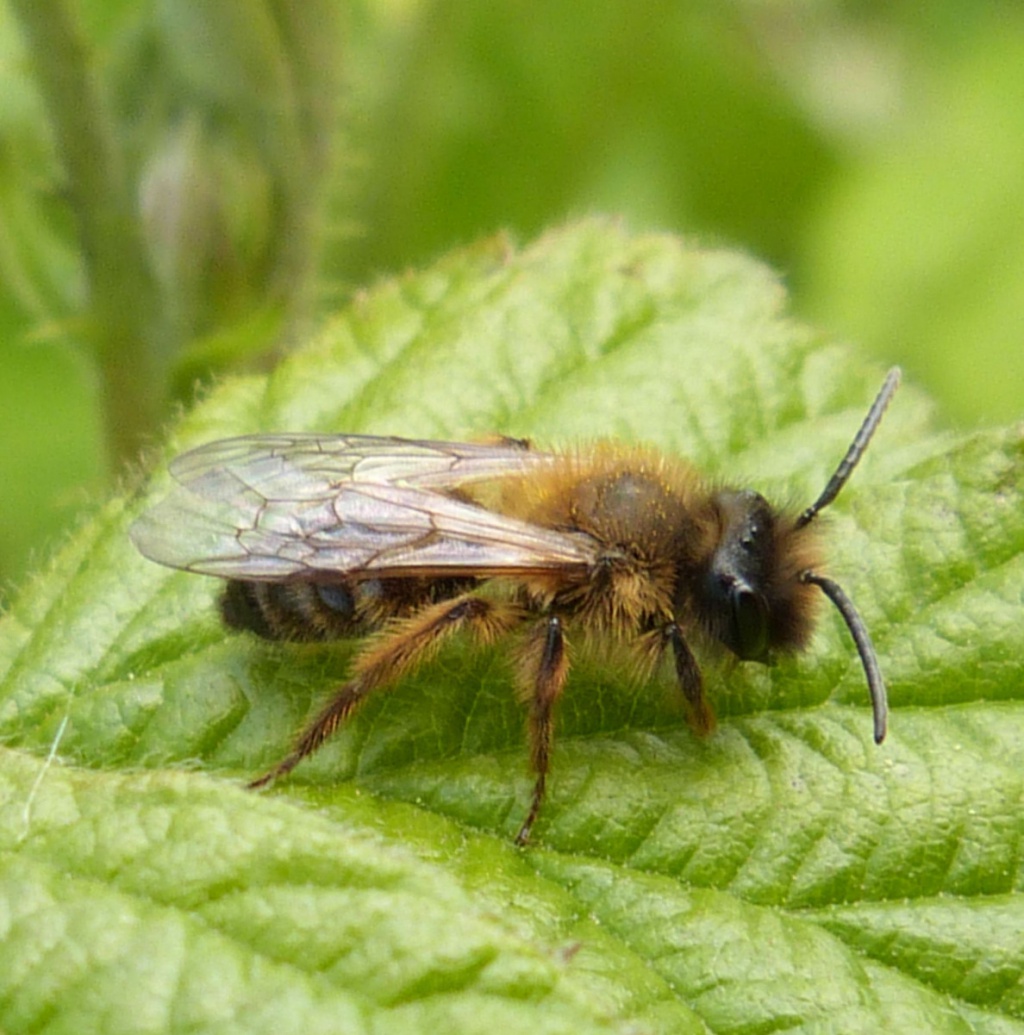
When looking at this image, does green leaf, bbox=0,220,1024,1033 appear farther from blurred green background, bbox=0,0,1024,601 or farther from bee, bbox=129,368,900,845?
blurred green background, bbox=0,0,1024,601

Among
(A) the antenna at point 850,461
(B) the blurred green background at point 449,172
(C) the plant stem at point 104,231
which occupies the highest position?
(B) the blurred green background at point 449,172

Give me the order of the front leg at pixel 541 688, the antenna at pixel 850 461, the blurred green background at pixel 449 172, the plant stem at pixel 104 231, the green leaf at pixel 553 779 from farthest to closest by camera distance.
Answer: the blurred green background at pixel 449 172
the plant stem at pixel 104 231
the antenna at pixel 850 461
the front leg at pixel 541 688
the green leaf at pixel 553 779

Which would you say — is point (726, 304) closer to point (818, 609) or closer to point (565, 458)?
point (565, 458)

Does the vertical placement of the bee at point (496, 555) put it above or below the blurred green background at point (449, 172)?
below

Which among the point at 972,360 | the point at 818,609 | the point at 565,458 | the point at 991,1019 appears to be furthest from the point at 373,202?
the point at 991,1019

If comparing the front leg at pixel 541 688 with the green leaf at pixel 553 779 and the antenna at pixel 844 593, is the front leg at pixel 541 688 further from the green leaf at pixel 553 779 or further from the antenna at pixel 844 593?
the antenna at pixel 844 593

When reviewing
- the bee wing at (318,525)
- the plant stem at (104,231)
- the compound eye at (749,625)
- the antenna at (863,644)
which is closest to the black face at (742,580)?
the compound eye at (749,625)
